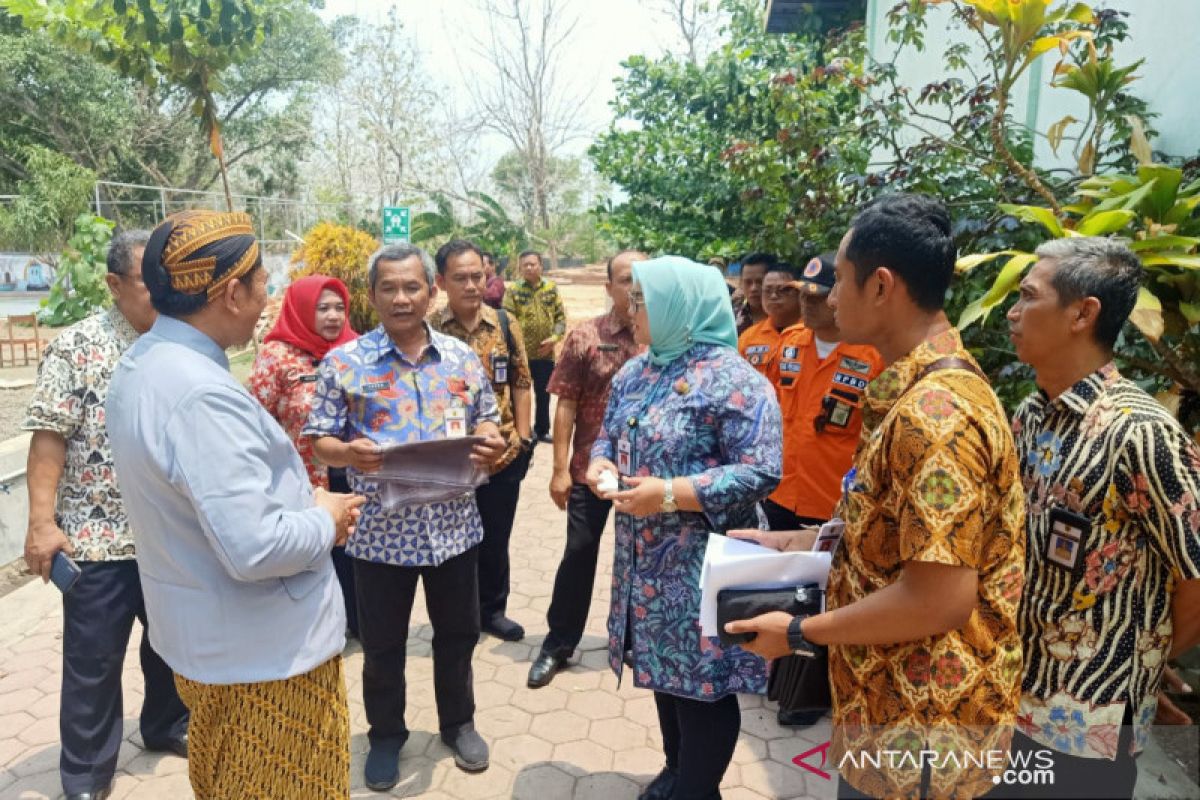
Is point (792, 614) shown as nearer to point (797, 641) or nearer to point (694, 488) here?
point (797, 641)

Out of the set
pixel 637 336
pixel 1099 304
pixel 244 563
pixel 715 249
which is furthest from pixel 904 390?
pixel 715 249

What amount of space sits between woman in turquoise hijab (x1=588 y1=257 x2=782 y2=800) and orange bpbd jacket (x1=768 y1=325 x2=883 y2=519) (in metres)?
1.15

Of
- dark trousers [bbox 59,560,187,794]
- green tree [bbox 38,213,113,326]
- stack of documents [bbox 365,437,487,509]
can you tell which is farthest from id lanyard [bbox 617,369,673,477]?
green tree [bbox 38,213,113,326]

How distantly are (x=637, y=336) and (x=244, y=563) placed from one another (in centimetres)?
135

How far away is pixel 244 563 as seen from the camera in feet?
5.52

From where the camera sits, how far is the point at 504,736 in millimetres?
3289

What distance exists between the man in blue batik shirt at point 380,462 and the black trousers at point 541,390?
15.8 feet

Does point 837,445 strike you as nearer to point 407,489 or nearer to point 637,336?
point 637,336

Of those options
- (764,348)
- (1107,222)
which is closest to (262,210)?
(764,348)

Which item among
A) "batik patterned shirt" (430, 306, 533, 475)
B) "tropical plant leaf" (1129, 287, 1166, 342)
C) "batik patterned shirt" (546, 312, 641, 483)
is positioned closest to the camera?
"tropical plant leaf" (1129, 287, 1166, 342)

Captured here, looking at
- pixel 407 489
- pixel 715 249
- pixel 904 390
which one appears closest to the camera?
pixel 904 390

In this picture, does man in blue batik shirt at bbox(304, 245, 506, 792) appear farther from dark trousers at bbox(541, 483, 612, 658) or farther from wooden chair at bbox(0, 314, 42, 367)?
wooden chair at bbox(0, 314, 42, 367)

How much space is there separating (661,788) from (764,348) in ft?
7.18

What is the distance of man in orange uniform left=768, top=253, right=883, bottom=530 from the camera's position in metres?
3.41
